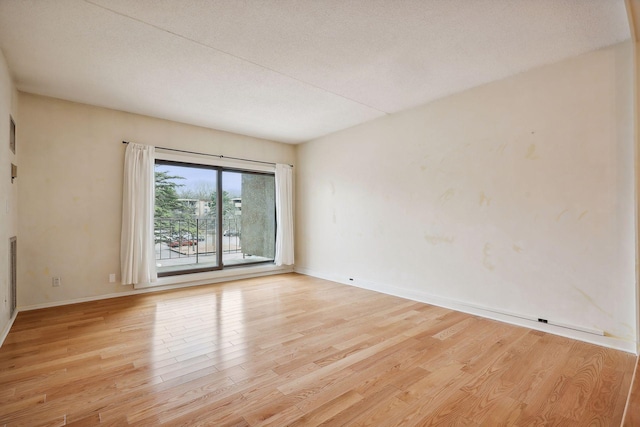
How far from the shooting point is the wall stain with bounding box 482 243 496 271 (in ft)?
10.9

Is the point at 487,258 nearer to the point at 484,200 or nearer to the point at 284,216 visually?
the point at 484,200

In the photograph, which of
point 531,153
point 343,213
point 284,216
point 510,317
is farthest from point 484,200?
point 284,216

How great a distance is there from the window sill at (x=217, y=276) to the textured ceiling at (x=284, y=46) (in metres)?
2.59

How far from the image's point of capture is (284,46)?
2625 mm

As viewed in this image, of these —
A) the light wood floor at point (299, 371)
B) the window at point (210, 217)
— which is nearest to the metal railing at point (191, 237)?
the window at point (210, 217)

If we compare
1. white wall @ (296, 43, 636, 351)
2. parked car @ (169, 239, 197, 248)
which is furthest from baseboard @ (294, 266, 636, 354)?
parked car @ (169, 239, 197, 248)

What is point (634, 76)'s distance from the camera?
246 cm

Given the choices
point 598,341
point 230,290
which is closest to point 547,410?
point 598,341

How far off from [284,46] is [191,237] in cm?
368

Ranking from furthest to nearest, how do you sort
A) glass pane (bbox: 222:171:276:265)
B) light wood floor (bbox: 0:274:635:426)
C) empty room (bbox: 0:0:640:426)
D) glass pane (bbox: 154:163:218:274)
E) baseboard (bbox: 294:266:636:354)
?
glass pane (bbox: 222:171:276:265) → glass pane (bbox: 154:163:218:274) → baseboard (bbox: 294:266:636:354) → empty room (bbox: 0:0:640:426) → light wood floor (bbox: 0:274:635:426)

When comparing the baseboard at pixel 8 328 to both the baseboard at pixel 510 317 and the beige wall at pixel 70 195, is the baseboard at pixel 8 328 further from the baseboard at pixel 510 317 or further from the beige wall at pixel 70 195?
the baseboard at pixel 510 317

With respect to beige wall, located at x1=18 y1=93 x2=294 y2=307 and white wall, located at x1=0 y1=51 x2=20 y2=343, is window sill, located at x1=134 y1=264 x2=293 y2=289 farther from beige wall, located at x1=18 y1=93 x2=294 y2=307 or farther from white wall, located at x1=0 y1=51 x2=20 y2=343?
white wall, located at x1=0 y1=51 x2=20 y2=343

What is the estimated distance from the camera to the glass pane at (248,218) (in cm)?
548

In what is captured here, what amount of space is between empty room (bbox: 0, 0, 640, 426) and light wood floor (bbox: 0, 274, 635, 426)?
0.06 ft
